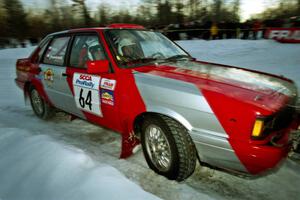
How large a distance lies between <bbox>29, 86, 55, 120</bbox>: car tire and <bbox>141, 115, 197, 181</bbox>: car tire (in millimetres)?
2370

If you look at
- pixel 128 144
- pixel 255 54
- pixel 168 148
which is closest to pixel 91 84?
pixel 128 144

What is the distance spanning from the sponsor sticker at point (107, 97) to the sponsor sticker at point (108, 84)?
41mm

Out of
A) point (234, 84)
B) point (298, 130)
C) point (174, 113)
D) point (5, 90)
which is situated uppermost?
point (234, 84)

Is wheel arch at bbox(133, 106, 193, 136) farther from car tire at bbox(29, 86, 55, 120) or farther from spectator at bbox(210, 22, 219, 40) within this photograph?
spectator at bbox(210, 22, 219, 40)

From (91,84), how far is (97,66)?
0.43 meters

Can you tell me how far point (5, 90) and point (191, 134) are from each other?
7.13 meters

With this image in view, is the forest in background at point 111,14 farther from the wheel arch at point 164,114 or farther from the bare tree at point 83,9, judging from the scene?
the wheel arch at point 164,114

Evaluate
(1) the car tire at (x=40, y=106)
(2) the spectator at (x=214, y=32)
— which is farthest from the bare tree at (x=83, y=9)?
(1) the car tire at (x=40, y=106)

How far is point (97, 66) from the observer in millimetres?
2984

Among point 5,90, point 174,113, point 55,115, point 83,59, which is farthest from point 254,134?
point 5,90

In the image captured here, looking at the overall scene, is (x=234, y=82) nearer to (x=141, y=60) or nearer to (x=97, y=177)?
(x=141, y=60)

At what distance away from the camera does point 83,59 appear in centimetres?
365

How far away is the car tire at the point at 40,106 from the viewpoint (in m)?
4.69

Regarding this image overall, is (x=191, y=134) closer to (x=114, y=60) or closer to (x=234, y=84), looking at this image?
(x=234, y=84)
